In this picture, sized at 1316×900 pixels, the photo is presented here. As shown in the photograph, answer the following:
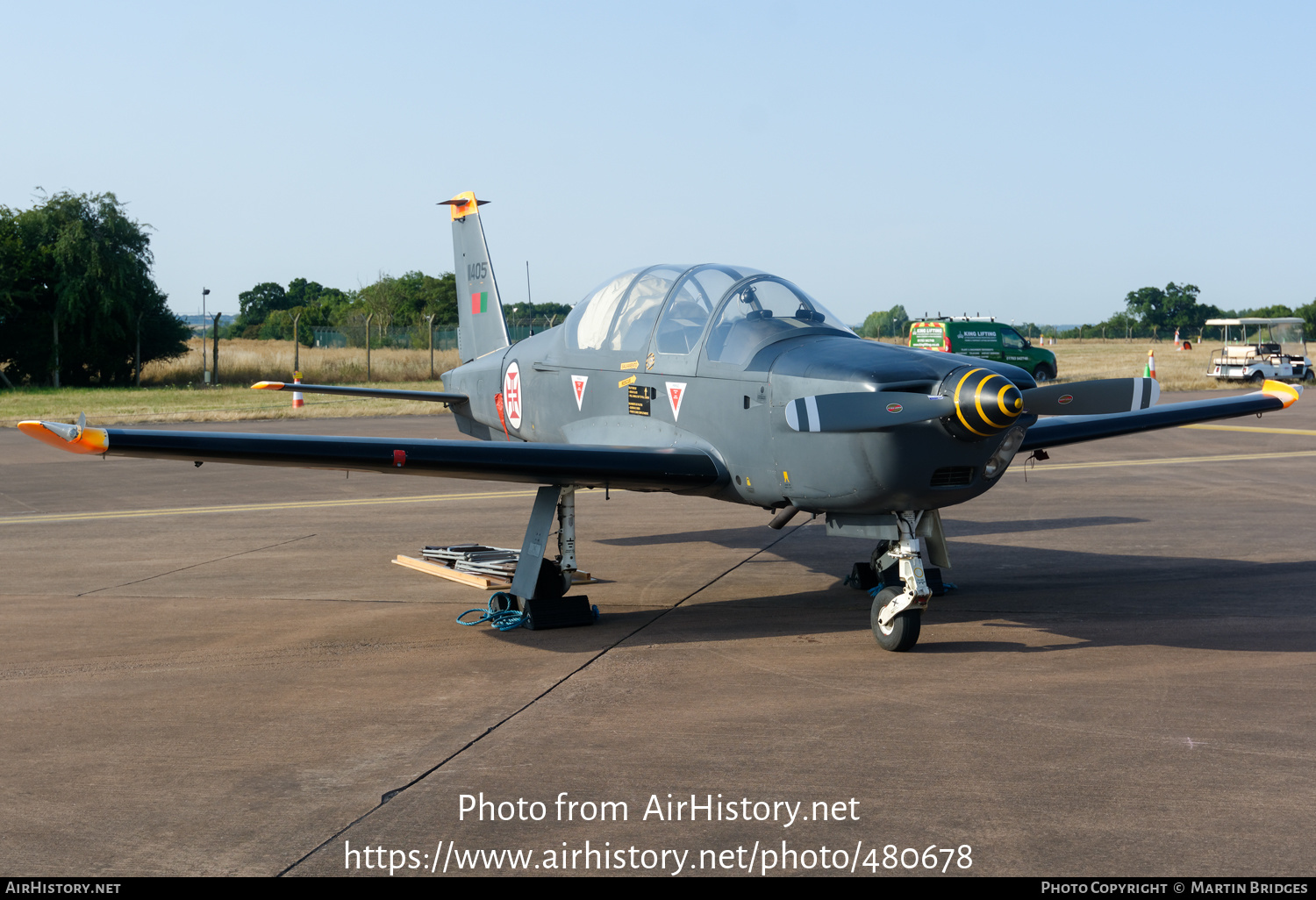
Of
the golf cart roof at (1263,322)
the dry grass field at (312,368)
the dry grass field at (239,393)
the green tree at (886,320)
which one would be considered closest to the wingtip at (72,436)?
the dry grass field at (239,393)

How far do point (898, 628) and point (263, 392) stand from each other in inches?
1349

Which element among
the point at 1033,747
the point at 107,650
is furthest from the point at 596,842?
the point at 107,650

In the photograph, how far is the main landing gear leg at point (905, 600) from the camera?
681 cm

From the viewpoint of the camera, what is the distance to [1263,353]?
35438mm

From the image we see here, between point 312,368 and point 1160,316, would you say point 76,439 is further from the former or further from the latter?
point 1160,316

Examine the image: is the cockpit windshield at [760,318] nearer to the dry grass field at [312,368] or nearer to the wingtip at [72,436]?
the wingtip at [72,436]

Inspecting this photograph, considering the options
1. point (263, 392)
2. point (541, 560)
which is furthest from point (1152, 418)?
point (263, 392)

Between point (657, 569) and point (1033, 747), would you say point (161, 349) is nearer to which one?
point (657, 569)

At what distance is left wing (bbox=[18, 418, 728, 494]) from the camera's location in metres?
6.81

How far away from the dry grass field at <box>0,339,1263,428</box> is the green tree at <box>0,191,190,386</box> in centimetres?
163

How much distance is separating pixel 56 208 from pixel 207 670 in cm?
4143

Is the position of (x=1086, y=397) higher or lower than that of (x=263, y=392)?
higher

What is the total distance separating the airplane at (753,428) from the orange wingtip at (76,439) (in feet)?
0.05

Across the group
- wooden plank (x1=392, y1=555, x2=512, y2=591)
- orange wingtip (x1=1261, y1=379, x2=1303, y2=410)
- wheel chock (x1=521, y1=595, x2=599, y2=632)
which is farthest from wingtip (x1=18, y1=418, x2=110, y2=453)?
orange wingtip (x1=1261, y1=379, x2=1303, y2=410)
